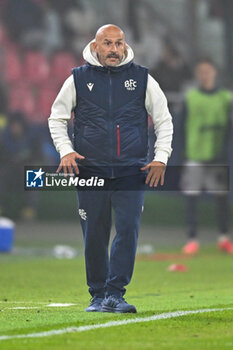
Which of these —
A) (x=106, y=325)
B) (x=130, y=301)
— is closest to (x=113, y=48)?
(x=106, y=325)

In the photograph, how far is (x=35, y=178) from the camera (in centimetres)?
774

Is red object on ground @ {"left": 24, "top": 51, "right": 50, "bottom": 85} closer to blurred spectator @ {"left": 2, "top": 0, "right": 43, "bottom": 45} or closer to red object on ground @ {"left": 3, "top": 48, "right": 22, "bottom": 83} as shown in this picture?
red object on ground @ {"left": 3, "top": 48, "right": 22, "bottom": 83}

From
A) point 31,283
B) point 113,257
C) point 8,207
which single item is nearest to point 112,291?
point 113,257

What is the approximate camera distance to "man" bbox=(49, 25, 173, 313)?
7.42 m

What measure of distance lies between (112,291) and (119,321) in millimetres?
571

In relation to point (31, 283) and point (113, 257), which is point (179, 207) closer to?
point (31, 283)

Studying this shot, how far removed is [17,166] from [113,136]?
12842mm

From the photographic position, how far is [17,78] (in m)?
21.0

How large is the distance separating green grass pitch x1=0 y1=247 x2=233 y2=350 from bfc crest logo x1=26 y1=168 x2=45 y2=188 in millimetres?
891

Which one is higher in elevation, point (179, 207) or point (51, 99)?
point (51, 99)

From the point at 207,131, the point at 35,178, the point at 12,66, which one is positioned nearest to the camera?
the point at 35,178

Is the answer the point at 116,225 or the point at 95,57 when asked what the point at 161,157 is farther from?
the point at 95,57

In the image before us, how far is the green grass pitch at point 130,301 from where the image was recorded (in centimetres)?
613

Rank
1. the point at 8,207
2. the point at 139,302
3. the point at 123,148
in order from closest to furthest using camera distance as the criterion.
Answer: the point at 123,148 → the point at 139,302 → the point at 8,207
